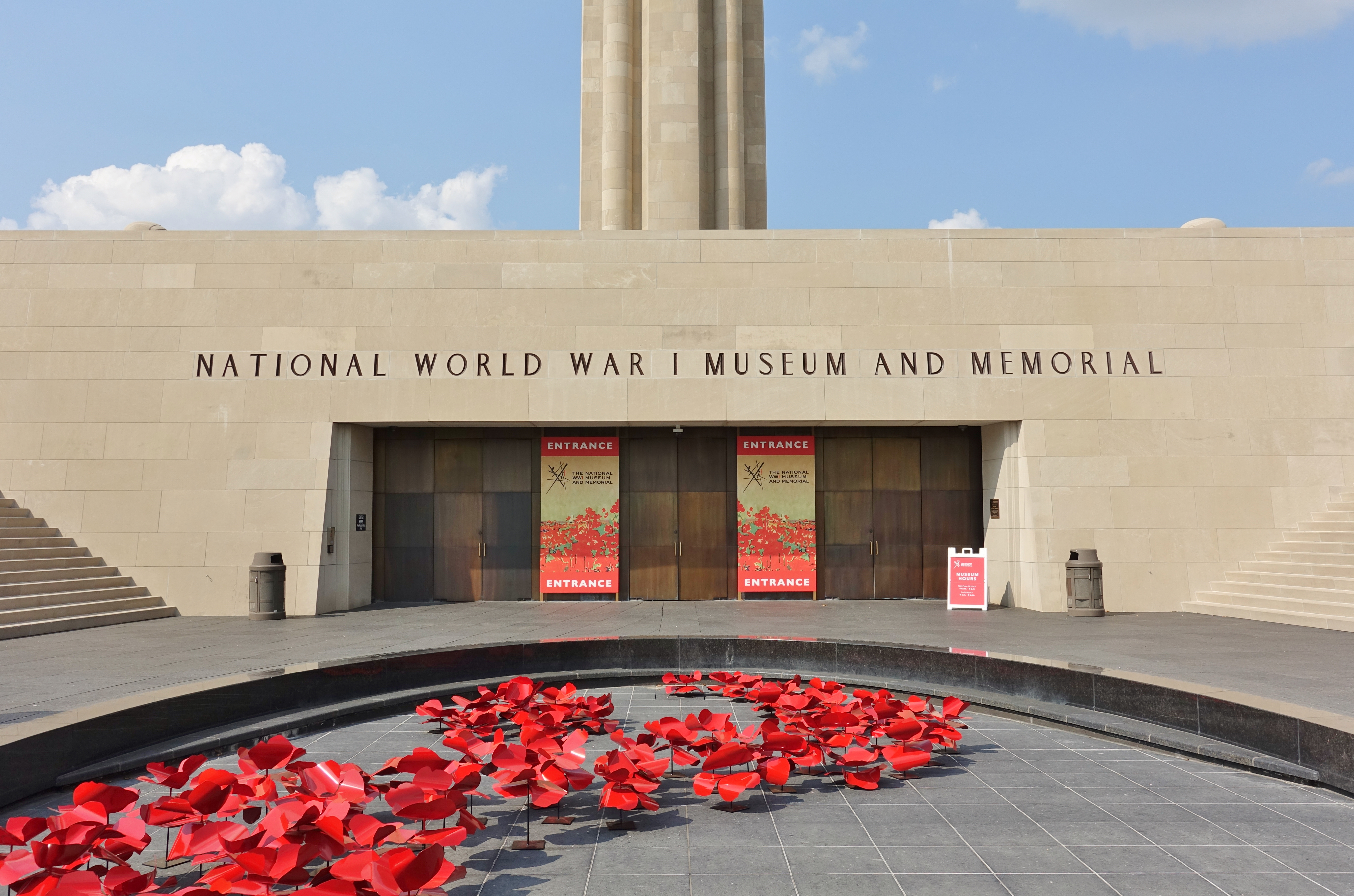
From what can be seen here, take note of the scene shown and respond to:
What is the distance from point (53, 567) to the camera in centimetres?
1404

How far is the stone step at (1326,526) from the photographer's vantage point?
14.2 meters

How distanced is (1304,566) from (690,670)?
11277 millimetres

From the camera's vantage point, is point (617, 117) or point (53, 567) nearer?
point (53, 567)

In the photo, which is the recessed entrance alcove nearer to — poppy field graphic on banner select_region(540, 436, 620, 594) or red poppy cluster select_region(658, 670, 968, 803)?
poppy field graphic on banner select_region(540, 436, 620, 594)

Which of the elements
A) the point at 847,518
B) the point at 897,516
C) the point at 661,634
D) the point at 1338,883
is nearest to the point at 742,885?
the point at 1338,883

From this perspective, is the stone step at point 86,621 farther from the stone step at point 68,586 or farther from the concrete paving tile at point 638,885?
the concrete paving tile at point 638,885

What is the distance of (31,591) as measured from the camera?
509 inches

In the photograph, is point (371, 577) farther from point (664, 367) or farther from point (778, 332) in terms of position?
point (778, 332)

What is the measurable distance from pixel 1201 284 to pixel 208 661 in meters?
17.4

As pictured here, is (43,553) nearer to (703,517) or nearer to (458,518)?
(458,518)

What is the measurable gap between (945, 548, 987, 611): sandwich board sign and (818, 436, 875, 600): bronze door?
71.8 inches

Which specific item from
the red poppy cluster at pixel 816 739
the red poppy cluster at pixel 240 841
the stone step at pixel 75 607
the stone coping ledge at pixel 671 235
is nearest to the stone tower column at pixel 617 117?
the stone coping ledge at pixel 671 235

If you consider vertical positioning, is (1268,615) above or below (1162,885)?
above

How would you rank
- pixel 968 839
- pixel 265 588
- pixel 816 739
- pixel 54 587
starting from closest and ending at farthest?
pixel 968 839
pixel 816 739
pixel 54 587
pixel 265 588
